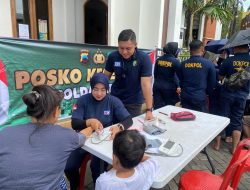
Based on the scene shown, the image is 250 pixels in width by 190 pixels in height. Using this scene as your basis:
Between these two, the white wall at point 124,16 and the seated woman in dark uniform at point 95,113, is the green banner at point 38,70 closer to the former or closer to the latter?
the seated woman in dark uniform at point 95,113

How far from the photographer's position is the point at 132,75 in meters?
2.85

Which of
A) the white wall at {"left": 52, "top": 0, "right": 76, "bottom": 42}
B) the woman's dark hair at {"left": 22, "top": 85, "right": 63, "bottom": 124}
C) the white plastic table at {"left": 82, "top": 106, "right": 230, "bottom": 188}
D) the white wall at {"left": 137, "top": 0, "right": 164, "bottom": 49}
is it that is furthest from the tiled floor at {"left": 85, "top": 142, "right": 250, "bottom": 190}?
the white wall at {"left": 52, "top": 0, "right": 76, "bottom": 42}

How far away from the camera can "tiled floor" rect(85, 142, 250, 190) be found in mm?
2906

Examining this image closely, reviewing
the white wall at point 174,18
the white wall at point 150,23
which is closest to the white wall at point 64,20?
the white wall at point 150,23

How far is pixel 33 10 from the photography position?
5840 millimetres

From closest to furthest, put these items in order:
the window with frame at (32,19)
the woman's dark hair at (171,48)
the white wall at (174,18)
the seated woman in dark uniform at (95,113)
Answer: the seated woman in dark uniform at (95,113) < the woman's dark hair at (171,48) < the window with frame at (32,19) < the white wall at (174,18)

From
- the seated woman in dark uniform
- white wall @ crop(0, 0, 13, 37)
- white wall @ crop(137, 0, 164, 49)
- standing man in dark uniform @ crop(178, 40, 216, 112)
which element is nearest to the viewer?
the seated woman in dark uniform

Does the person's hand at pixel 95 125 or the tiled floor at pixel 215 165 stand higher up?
the person's hand at pixel 95 125

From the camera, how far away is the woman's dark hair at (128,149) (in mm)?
1358

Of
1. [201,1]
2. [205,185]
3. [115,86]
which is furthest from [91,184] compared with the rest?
[201,1]

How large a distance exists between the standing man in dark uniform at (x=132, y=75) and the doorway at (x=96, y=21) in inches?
193

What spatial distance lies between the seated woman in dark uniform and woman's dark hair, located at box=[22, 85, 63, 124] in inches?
27.0

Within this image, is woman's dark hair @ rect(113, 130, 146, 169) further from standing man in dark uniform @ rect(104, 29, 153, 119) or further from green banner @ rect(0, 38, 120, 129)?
green banner @ rect(0, 38, 120, 129)

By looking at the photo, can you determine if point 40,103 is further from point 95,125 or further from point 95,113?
point 95,113
